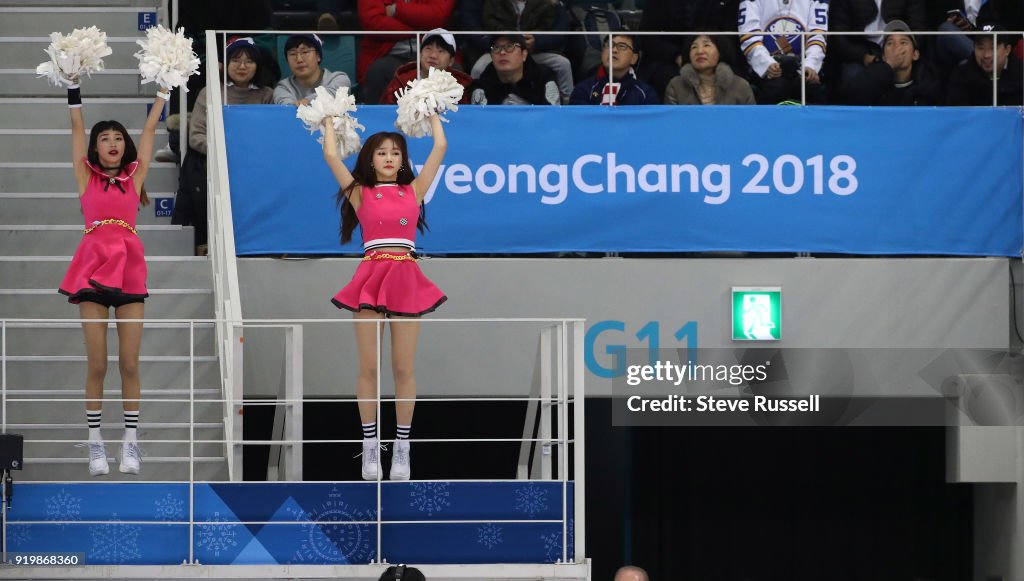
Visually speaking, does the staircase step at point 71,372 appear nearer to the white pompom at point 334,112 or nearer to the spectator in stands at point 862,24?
the white pompom at point 334,112

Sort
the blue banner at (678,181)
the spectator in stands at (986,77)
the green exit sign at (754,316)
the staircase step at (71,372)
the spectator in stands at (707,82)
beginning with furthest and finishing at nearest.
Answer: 1. the spectator in stands at (986,77)
2. the spectator in stands at (707,82)
3. the green exit sign at (754,316)
4. the blue banner at (678,181)
5. the staircase step at (71,372)

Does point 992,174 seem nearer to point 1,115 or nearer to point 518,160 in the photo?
point 518,160

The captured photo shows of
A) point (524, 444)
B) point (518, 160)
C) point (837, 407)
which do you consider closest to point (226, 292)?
point (524, 444)

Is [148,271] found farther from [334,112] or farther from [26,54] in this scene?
[26,54]

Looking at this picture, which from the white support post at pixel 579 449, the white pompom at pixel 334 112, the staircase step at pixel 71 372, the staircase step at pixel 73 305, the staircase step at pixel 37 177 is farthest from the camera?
the staircase step at pixel 37 177

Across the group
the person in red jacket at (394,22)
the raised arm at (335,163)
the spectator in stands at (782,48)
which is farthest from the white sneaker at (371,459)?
the spectator in stands at (782,48)

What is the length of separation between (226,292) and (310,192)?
178 centimetres

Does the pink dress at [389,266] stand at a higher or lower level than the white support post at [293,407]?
higher

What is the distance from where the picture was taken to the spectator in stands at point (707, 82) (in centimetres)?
1075

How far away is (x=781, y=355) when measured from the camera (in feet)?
34.7

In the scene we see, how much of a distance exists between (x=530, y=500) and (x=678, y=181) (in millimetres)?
3232

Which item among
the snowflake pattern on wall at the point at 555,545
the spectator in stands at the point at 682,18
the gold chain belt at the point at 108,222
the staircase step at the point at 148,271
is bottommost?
the snowflake pattern on wall at the point at 555,545

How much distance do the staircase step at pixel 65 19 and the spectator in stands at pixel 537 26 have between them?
227 centimetres

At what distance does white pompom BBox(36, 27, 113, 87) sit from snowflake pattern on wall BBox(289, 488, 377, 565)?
2.34 metres
